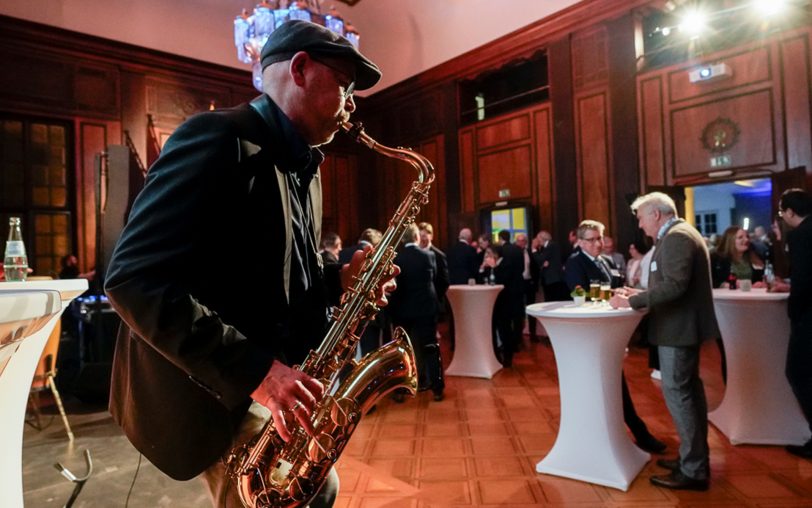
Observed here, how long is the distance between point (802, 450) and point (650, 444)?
870 mm

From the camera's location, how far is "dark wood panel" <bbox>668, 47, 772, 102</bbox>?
5.84 m

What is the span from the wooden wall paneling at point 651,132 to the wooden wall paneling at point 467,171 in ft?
9.58

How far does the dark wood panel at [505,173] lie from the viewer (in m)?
8.12

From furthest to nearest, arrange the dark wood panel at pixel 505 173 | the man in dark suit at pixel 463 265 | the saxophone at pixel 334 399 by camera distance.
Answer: the dark wood panel at pixel 505 173
the man in dark suit at pixel 463 265
the saxophone at pixel 334 399

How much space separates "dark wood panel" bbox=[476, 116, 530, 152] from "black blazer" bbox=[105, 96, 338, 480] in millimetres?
7574

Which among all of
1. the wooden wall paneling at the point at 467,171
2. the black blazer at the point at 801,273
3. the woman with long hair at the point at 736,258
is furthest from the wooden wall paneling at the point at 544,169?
the black blazer at the point at 801,273

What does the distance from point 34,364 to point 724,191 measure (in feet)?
42.2

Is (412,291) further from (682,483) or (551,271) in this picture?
(551,271)

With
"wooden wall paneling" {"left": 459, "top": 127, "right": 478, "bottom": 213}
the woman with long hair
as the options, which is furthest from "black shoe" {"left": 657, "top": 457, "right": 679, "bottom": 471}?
"wooden wall paneling" {"left": 459, "top": 127, "right": 478, "bottom": 213}

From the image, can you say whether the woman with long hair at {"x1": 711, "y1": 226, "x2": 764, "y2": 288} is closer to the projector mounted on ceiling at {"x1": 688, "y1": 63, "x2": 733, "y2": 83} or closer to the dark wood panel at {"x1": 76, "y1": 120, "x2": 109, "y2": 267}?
the projector mounted on ceiling at {"x1": 688, "y1": 63, "x2": 733, "y2": 83}

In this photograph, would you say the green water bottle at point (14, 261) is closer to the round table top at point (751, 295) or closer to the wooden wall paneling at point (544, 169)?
the round table top at point (751, 295)

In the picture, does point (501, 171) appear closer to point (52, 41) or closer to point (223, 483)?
point (52, 41)

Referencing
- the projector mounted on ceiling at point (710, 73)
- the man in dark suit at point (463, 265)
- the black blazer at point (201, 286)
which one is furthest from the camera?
the man in dark suit at point (463, 265)

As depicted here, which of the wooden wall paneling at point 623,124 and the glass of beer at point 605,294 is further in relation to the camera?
the wooden wall paneling at point 623,124
